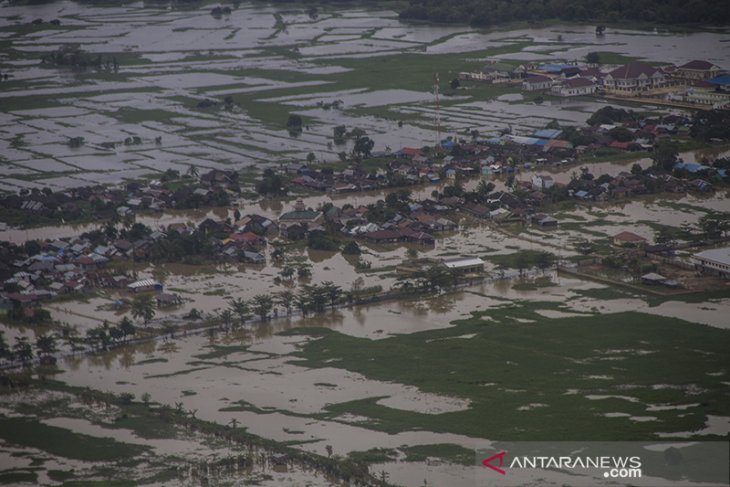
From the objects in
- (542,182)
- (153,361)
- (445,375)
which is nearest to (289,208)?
(542,182)

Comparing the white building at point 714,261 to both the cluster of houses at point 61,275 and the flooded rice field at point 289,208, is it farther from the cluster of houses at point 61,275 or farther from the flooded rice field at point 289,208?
the cluster of houses at point 61,275

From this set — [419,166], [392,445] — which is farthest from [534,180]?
[392,445]

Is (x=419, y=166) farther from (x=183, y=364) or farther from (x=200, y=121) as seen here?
(x=183, y=364)

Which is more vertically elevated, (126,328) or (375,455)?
(126,328)

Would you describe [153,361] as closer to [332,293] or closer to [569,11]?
[332,293]

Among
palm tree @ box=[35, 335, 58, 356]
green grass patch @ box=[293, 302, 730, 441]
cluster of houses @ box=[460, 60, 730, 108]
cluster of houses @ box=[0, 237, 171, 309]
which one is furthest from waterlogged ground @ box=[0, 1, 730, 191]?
green grass patch @ box=[293, 302, 730, 441]

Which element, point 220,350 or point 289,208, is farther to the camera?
point 289,208
